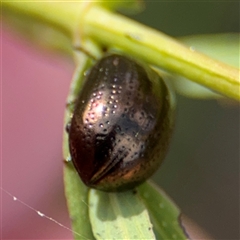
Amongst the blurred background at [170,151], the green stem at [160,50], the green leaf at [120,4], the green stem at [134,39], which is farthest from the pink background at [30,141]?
the green stem at [160,50]

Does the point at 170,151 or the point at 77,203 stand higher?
the point at 77,203

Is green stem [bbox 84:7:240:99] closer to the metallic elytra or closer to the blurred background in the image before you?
the metallic elytra

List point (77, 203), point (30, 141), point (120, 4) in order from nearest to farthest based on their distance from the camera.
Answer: point (77, 203) < point (120, 4) < point (30, 141)

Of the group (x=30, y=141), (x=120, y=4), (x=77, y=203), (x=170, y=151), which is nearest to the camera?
(x=77, y=203)

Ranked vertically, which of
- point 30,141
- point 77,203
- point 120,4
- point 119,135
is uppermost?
point 120,4

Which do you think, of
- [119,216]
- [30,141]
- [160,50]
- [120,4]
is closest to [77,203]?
[119,216]

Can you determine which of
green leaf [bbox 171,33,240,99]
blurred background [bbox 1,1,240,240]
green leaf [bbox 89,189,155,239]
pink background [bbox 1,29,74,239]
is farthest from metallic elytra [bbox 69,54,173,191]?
pink background [bbox 1,29,74,239]

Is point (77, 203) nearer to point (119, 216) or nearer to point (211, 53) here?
point (119, 216)

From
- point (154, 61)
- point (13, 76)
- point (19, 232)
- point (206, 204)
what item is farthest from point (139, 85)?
point (13, 76)
